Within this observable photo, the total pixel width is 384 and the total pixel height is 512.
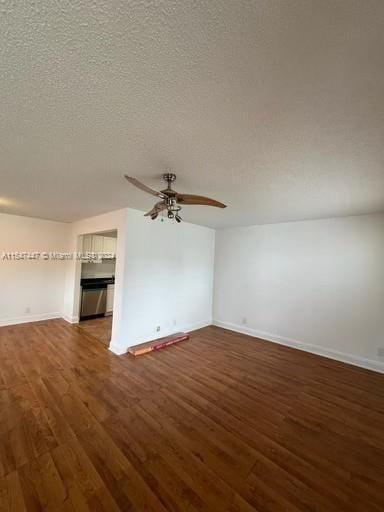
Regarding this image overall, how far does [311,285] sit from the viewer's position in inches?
146

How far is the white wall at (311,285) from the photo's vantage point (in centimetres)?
318

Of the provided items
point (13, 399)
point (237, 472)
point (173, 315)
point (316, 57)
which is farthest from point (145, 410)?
point (316, 57)

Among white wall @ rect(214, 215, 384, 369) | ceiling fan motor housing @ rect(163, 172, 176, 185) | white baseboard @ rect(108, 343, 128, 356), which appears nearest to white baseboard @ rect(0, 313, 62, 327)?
white baseboard @ rect(108, 343, 128, 356)

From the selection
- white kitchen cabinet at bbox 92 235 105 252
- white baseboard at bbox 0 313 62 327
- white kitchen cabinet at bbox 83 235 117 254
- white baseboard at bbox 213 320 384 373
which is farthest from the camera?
white kitchen cabinet at bbox 92 235 105 252

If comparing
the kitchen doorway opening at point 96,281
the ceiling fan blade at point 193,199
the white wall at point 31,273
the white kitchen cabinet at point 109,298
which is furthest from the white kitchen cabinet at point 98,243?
the ceiling fan blade at point 193,199

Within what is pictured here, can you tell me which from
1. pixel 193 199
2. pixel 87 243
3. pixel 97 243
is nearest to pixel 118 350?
pixel 193 199

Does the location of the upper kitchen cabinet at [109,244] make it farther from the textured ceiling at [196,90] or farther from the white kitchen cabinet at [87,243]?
the textured ceiling at [196,90]

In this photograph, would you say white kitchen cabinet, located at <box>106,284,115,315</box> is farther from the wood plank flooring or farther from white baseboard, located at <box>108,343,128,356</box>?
white baseboard, located at <box>108,343,128,356</box>

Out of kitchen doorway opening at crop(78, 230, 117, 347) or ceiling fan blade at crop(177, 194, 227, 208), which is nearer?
ceiling fan blade at crop(177, 194, 227, 208)

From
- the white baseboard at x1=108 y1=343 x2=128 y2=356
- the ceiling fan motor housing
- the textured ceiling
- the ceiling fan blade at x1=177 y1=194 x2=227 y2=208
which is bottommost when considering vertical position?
the white baseboard at x1=108 y1=343 x2=128 y2=356

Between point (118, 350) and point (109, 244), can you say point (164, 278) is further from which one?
point (109, 244)

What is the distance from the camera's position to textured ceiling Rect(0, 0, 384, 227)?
756 mm

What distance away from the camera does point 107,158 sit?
1799 millimetres

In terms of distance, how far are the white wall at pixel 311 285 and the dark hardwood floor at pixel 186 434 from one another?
0.56 meters
